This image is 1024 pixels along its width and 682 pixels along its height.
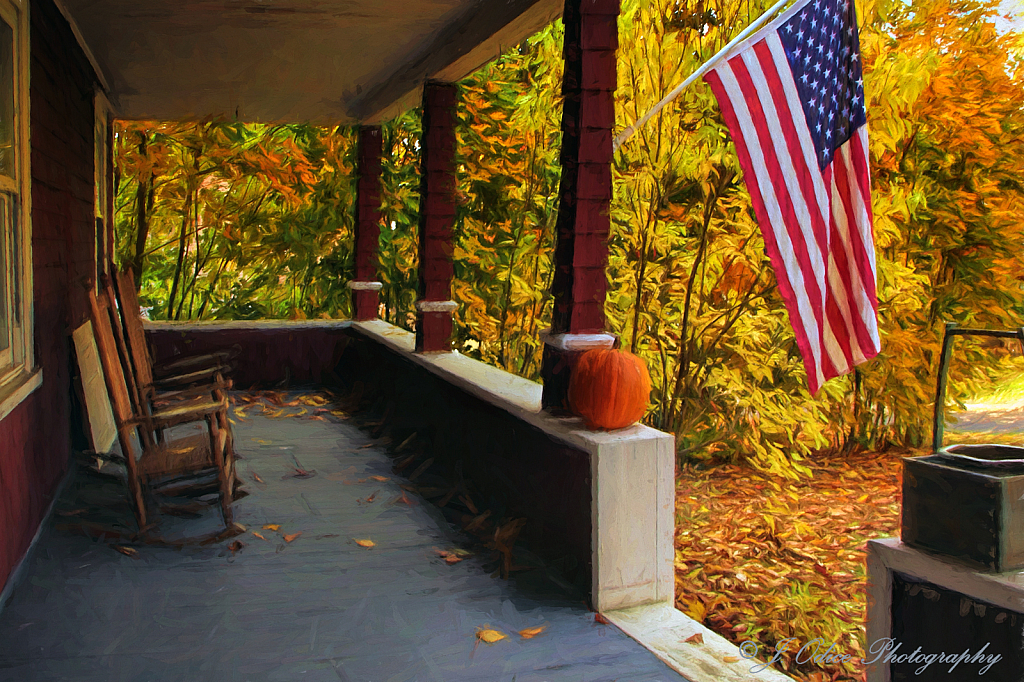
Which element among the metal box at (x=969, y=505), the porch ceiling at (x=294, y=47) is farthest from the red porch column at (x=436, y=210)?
the metal box at (x=969, y=505)

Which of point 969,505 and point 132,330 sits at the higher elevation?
point 132,330

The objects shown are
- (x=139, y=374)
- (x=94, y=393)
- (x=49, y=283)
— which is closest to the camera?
(x=49, y=283)

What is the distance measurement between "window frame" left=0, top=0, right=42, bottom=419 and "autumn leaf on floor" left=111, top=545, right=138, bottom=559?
0.78m

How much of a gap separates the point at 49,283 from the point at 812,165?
391 centimetres

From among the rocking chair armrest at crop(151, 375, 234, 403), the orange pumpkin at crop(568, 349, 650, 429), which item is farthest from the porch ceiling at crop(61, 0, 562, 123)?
the rocking chair armrest at crop(151, 375, 234, 403)

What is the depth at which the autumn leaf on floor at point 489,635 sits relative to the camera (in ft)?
8.98

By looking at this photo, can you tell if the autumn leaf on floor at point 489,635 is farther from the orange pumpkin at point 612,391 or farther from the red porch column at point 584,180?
the red porch column at point 584,180

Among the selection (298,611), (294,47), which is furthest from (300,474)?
(294,47)

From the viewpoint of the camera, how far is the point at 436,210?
5457mm

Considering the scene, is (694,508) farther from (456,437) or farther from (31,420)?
(31,420)

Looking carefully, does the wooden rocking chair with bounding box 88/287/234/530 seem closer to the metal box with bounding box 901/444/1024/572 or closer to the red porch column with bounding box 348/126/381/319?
the metal box with bounding box 901/444/1024/572

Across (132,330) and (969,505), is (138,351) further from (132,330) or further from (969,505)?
(969,505)

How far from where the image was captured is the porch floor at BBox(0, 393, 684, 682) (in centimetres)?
253

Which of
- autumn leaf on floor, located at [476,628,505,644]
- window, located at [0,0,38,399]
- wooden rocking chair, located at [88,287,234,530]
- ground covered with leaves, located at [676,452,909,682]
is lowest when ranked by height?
ground covered with leaves, located at [676,452,909,682]
